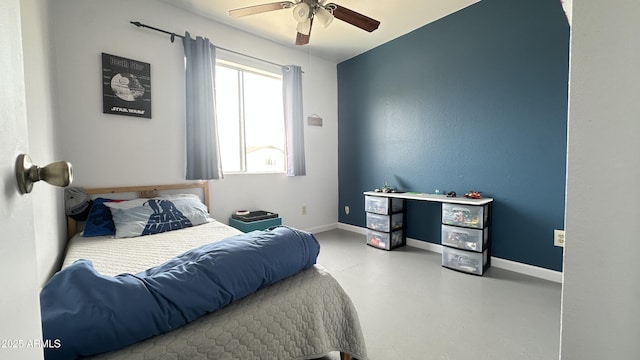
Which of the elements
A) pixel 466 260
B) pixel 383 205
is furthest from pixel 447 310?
pixel 383 205

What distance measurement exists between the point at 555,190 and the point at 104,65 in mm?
4098

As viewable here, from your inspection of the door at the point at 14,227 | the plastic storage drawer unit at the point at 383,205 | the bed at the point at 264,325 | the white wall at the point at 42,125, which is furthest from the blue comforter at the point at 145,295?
the plastic storage drawer unit at the point at 383,205

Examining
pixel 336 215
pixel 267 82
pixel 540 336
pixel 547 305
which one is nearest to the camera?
pixel 540 336

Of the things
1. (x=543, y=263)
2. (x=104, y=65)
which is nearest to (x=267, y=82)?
(x=104, y=65)

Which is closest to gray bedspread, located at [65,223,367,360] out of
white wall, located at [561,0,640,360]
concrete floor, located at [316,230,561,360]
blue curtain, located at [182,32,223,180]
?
concrete floor, located at [316,230,561,360]

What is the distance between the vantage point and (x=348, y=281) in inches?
90.7

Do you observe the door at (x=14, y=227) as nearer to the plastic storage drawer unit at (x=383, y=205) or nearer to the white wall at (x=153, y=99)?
the white wall at (x=153, y=99)

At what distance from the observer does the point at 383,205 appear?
3.12 metres

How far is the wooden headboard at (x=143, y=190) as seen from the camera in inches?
83.7

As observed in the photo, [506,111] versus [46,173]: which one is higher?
[506,111]

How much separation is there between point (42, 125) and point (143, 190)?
1.08m

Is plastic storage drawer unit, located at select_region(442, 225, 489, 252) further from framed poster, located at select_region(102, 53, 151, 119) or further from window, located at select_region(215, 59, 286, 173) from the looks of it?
framed poster, located at select_region(102, 53, 151, 119)

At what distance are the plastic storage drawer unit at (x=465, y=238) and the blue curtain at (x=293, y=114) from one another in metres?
1.99

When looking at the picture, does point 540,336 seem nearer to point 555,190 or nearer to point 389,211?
point 555,190
